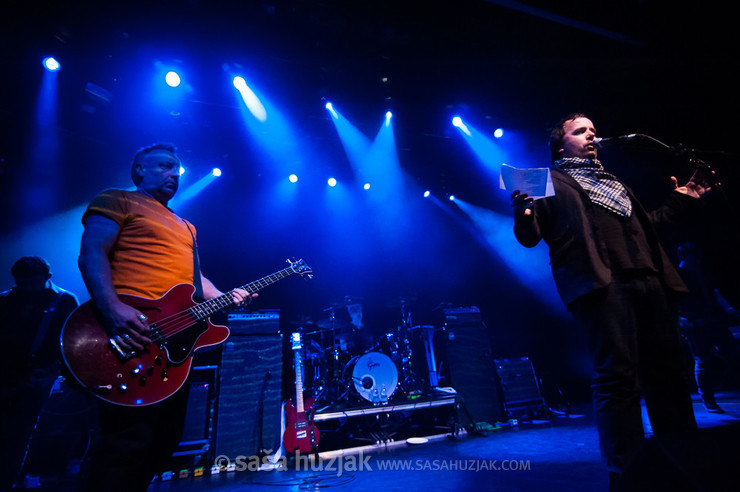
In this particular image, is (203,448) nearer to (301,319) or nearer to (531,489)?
(301,319)

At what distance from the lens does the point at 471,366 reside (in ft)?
20.8

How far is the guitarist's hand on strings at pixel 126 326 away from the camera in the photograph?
1545 millimetres

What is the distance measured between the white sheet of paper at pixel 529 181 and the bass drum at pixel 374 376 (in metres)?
5.48

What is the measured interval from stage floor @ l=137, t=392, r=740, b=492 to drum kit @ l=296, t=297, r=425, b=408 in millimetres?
1196

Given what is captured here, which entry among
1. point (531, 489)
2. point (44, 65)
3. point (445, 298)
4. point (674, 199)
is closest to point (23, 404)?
point (44, 65)

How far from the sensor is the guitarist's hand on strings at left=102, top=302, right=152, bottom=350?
1.54 metres

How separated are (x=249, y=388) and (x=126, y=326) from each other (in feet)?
13.9

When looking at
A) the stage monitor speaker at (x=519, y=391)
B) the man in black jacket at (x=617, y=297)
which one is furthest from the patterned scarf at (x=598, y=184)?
the stage monitor speaker at (x=519, y=391)

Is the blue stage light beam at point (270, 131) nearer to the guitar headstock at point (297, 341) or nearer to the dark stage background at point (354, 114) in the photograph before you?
the dark stage background at point (354, 114)

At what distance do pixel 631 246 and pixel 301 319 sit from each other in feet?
19.6

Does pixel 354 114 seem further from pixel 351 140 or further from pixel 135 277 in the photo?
pixel 135 277

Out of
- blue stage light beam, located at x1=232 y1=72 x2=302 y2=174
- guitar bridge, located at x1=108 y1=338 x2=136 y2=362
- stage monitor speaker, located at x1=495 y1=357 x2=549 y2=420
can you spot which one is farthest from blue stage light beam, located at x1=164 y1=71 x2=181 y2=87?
stage monitor speaker, located at x1=495 y1=357 x2=549 y2=420

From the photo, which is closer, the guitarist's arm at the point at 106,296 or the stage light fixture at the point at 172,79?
the guitarist's arm at the point at 106,296

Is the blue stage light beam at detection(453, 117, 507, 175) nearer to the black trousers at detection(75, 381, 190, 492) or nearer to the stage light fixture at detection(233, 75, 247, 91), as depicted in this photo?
the stage light fixture at detection(233, 75, 247, 91)
